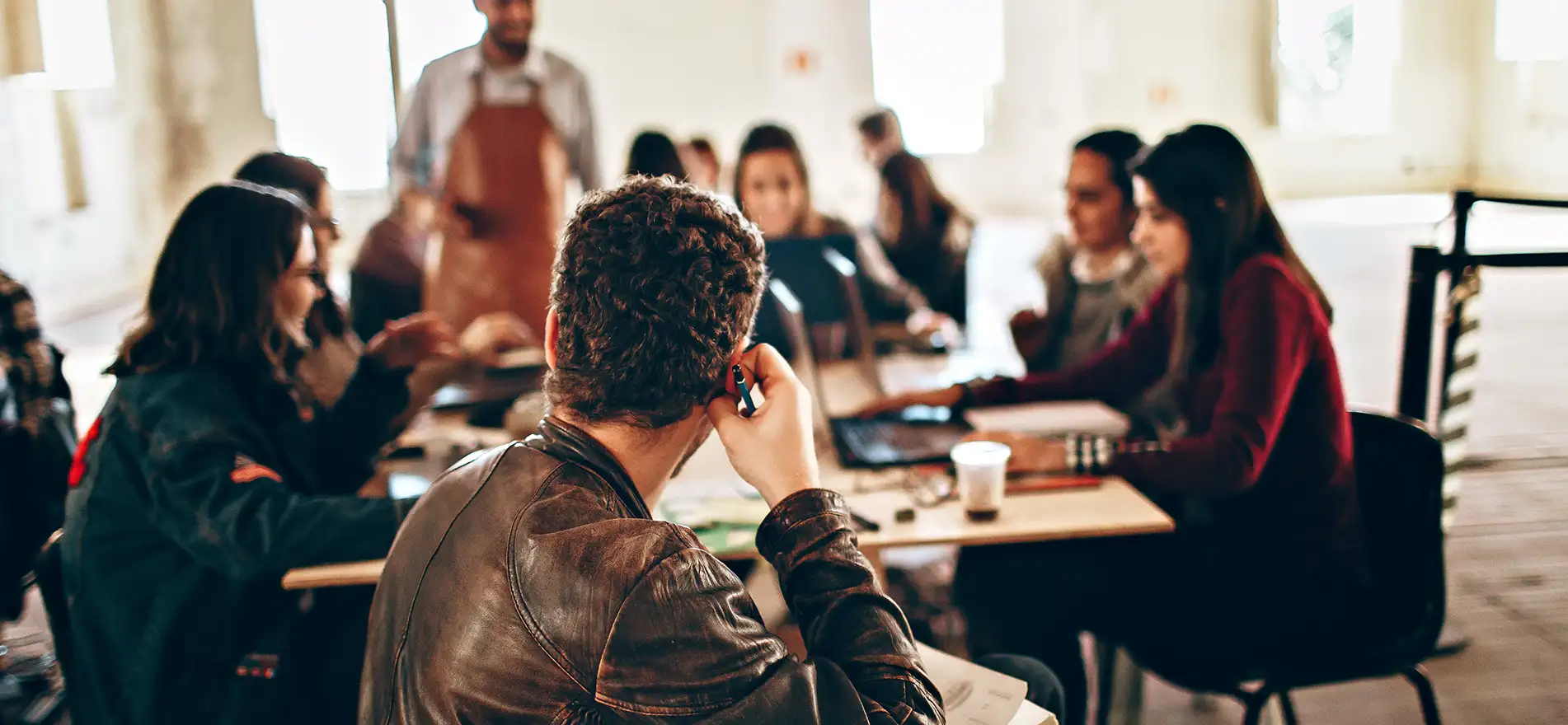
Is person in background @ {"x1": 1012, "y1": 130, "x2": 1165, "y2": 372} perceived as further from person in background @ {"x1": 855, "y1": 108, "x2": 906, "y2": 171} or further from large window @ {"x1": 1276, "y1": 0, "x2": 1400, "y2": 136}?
large window @ {"x1": 1276, "y1": 0, "x2": 1400, "y2": 136}

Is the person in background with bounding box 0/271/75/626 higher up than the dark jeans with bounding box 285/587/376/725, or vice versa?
the person in background with bounding box 0/271/75/626

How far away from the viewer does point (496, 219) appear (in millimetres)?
3445

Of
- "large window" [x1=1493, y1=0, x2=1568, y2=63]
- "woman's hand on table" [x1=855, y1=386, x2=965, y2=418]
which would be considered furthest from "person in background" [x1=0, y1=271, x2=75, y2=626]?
"large window" [x1=1493, y1=0, x2=1568, y2=63]

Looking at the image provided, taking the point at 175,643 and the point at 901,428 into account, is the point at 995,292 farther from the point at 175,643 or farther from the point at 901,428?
the point at 175,643

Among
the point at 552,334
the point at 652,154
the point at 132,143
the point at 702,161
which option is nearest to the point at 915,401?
the point at 552,334

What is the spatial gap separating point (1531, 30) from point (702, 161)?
10.7 m

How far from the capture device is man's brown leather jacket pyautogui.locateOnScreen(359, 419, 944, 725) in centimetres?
98

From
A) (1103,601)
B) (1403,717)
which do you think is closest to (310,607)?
(1103,601)

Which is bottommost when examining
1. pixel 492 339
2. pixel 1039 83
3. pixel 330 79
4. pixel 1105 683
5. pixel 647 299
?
pixel 1105 683

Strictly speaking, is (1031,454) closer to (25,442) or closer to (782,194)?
(25,442)

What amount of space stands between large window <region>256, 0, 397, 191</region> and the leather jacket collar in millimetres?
10174

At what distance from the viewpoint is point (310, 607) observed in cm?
204

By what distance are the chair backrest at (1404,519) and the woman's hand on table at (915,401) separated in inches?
31.0

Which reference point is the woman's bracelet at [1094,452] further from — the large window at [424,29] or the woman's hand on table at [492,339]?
the large window at [424,29]
